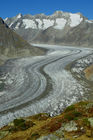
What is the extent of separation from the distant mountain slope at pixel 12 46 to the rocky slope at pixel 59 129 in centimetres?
5601

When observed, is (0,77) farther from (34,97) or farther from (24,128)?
(24,128)

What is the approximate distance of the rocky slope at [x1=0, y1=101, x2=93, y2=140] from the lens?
10953 mm

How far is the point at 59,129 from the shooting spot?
11773mm

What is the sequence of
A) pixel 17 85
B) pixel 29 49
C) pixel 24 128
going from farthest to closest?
pixel 29 49, pixel 17 85, pixel 24 128

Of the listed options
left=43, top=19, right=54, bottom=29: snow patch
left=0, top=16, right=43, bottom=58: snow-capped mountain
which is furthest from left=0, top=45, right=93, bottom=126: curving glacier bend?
left=43, top=19, right=54, bottom=29: snow patch

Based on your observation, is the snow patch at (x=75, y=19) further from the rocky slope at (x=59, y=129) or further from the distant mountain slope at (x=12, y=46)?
the rocky slope at (x=59, y=129)

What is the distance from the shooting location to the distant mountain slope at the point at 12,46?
69.9 m

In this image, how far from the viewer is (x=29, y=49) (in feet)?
248

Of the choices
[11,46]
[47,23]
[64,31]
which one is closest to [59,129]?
[11,46]

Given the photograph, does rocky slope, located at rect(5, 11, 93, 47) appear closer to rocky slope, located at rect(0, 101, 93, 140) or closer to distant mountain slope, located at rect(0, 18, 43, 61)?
distant mountain slope, located at rect(0, 18, 43, 61)

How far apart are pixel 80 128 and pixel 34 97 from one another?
18.6 m

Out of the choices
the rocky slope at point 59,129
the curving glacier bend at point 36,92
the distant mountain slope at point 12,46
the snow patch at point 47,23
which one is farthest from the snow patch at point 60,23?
the rocky slope at point 59,129

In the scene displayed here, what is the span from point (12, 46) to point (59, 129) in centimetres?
6442

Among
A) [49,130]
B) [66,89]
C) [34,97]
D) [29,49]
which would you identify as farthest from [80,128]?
[29,49]
